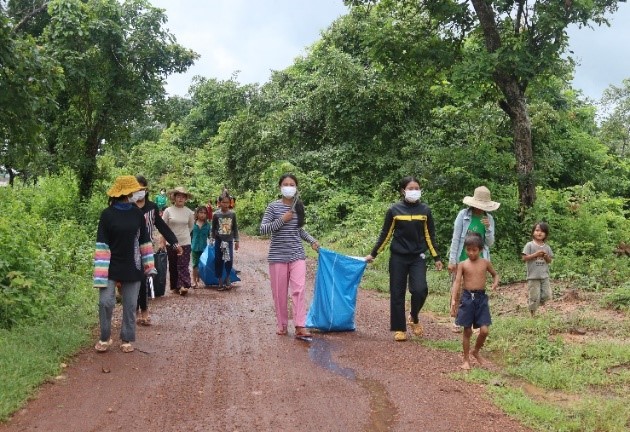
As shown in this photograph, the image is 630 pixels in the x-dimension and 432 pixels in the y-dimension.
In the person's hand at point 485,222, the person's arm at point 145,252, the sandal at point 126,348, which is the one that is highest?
the person's hand at point 485,222

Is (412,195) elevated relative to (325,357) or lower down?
elevated

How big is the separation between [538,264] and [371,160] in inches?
540

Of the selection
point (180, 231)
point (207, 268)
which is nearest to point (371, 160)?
point (207, 268)

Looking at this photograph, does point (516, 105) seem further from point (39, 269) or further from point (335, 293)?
point (39, 269)

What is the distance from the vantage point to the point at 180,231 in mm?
10352

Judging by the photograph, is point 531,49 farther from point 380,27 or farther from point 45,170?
point 45,170

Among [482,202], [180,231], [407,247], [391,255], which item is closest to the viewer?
[407,247]

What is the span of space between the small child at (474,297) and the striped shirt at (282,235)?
203 centimetres

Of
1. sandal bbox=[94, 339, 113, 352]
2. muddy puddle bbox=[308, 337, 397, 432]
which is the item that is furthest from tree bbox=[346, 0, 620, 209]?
sandal bbox=[94, 339, 113, 352]

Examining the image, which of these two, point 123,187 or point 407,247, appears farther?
point 407,247

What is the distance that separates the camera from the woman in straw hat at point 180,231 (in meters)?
10.3

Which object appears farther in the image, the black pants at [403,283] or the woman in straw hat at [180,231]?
the woman in straw hat at [180,231]

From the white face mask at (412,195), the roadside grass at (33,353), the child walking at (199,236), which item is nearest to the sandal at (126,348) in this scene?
the roadside grass at (33,353)

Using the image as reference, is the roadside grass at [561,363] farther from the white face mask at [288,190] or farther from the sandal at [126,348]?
the sandal at [126,348]
